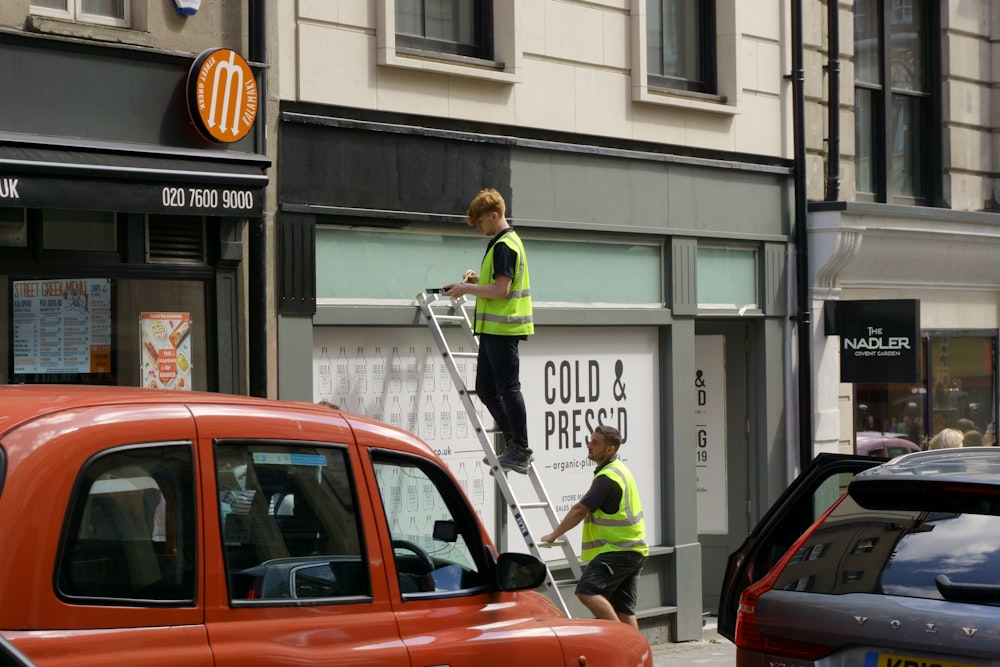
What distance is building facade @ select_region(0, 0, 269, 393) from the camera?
8.80m

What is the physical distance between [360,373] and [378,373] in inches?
6.0

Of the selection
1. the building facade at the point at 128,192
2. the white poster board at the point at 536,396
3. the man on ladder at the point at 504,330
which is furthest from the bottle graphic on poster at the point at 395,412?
the building facade at the point at 128,192

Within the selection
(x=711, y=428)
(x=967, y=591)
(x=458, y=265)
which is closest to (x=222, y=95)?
(x=458, y=265)

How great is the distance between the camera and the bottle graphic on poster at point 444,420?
11094 mm

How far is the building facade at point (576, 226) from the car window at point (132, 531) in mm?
5897

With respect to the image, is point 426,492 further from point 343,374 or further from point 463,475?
point 463,475

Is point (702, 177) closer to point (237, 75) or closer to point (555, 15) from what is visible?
point (555, 15)

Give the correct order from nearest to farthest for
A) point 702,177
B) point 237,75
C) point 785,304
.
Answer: point 237,75
point 702,177
point 785,304

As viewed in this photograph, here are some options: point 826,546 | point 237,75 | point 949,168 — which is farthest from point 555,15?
point 826,546

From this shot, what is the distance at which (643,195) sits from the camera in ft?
42.2

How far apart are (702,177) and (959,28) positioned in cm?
499

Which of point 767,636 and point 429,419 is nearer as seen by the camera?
point 767,636

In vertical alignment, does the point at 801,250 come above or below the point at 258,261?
above

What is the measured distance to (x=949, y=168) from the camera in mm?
16484
